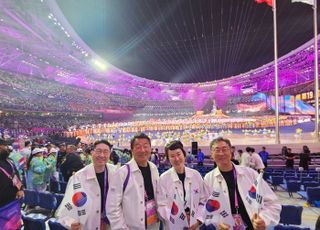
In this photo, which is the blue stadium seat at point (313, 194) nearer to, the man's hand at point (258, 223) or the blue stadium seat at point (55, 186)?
the man's hand at point (258, 223)

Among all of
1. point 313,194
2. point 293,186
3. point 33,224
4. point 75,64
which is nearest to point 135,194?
point 33,224

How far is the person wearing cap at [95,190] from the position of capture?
2383mm

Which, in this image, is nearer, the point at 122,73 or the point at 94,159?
the point at 94,159

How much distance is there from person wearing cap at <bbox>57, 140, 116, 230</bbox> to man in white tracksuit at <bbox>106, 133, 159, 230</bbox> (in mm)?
108

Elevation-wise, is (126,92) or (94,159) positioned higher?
(126,92)

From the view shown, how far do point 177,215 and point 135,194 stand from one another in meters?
0.37

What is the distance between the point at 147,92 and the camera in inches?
1961

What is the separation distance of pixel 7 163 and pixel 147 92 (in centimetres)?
4660

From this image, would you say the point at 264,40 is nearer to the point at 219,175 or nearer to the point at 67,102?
the point at 67,102

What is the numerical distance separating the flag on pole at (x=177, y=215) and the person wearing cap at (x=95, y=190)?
0.53 metres

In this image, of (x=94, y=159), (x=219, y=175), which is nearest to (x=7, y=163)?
(x=94, y=159)

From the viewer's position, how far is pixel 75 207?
7.86ft

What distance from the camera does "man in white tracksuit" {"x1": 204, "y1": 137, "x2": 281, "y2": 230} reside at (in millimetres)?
2154

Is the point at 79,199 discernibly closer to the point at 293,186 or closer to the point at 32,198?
the point at 32,198
